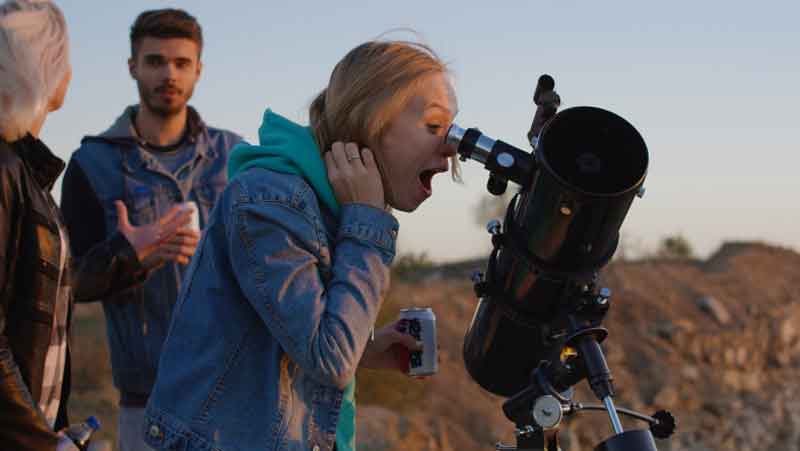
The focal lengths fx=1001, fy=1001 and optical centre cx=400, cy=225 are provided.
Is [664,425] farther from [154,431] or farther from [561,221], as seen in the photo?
[154,431]

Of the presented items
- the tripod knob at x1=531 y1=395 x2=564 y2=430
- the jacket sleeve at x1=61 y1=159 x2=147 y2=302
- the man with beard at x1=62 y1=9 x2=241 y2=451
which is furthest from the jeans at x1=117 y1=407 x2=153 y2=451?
the tripod knob at x1=531 y1=395 x2=564 y2=430

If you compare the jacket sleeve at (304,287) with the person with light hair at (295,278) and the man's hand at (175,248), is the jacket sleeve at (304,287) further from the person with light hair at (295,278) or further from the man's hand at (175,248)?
the man's hand at (175,248)

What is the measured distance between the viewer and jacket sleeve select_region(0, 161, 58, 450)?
2043 millimetres

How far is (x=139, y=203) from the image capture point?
12.4 ft

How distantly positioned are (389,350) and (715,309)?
1187 centimetres

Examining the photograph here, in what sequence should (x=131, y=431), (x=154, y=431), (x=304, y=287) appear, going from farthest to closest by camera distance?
(x=131, y=431) → (x=154, y=431) → (x=304, y=287)

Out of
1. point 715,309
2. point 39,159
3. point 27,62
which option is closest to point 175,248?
point 39,159

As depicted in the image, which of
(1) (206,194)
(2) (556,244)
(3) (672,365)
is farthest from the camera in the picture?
(3) (672,365)

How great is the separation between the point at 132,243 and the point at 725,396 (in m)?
10.3

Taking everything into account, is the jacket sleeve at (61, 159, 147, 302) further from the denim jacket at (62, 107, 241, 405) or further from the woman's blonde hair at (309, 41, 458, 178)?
the woman's blonde hair at (309, 41, 458, 178)

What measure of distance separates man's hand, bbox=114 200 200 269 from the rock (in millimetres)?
11117

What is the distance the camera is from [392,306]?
343 inches

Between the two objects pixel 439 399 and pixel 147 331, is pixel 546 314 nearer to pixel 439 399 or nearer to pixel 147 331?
pixel 147 331

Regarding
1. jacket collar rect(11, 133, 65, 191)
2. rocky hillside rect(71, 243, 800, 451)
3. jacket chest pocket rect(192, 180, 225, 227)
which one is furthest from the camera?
rocky hillside rect(71, 243, 800, 451)
